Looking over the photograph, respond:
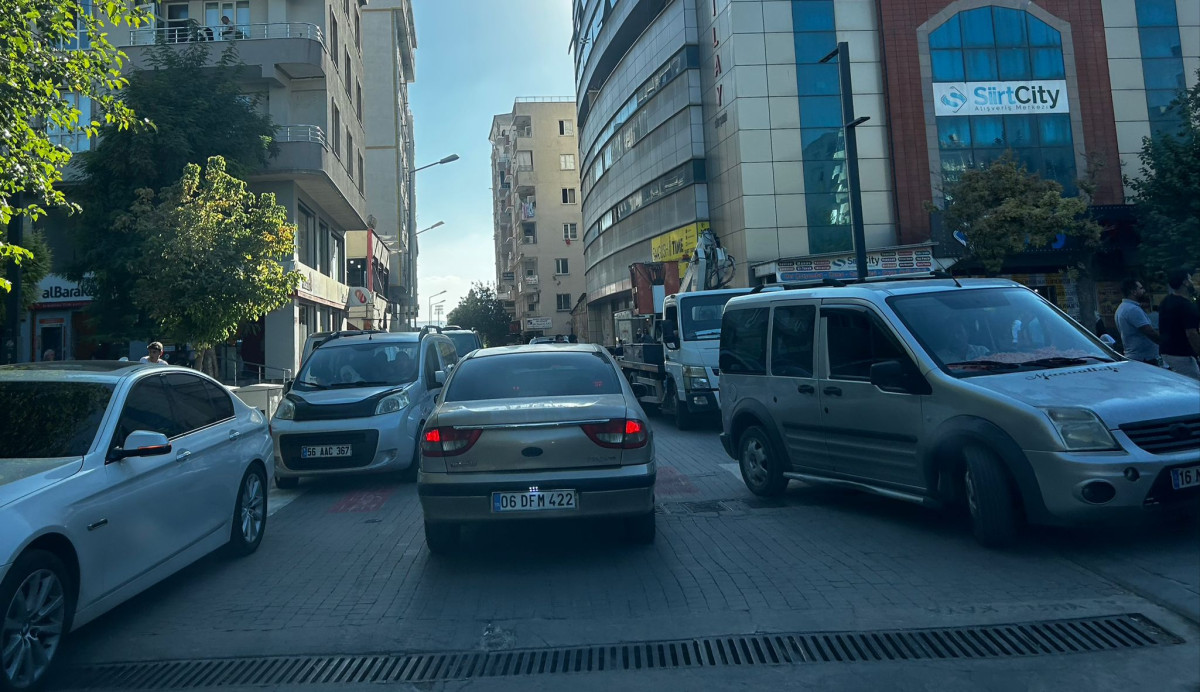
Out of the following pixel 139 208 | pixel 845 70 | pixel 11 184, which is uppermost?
pixel 845 70

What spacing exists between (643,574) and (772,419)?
264cm

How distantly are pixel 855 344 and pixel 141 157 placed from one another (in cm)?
1898

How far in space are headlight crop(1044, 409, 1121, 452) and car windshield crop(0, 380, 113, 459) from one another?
5691 mm

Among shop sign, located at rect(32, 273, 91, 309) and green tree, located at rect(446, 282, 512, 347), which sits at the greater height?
green tree, located at rect(446, 282, 512, 347)

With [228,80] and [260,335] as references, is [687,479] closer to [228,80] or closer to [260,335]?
[228,80]

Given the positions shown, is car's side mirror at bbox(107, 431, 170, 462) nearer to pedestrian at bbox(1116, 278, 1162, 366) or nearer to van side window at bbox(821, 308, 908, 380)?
van side window at bbox(821, 308, 908, 380)

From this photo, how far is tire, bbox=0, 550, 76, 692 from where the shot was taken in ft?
11.0

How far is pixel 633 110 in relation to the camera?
4097 centimetres

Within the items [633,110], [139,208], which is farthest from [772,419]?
[633,110]

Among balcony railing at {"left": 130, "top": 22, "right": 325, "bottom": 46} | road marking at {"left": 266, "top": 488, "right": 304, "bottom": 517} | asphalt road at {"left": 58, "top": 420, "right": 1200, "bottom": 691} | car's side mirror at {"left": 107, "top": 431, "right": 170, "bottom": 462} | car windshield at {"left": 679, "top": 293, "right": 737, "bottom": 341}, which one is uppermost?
balcony railing at {"left": 130, "top": 22, "right": 325, "bottom": 46}

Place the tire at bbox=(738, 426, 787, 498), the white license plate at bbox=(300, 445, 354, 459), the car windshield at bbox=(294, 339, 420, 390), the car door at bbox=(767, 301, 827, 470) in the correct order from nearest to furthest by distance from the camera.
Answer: the car door at bbox=(767, 301, 827, 470) < the tire at bbox=(738, 426, 787, 498) < the white license plate at bbox=(300, 445, 354, 459) < the car windshield at bbox=(294, 339, 420, 390)

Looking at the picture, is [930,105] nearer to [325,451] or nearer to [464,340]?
[464,340]

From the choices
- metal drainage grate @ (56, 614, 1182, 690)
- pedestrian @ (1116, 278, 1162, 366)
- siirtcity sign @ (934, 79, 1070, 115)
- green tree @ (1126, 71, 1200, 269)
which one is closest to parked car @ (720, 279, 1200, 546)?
metal drainage grate @ (56, 614, 1182, 690)

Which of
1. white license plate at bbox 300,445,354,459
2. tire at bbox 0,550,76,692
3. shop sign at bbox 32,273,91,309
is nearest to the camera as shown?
tire at bbox 0,550,76,692
